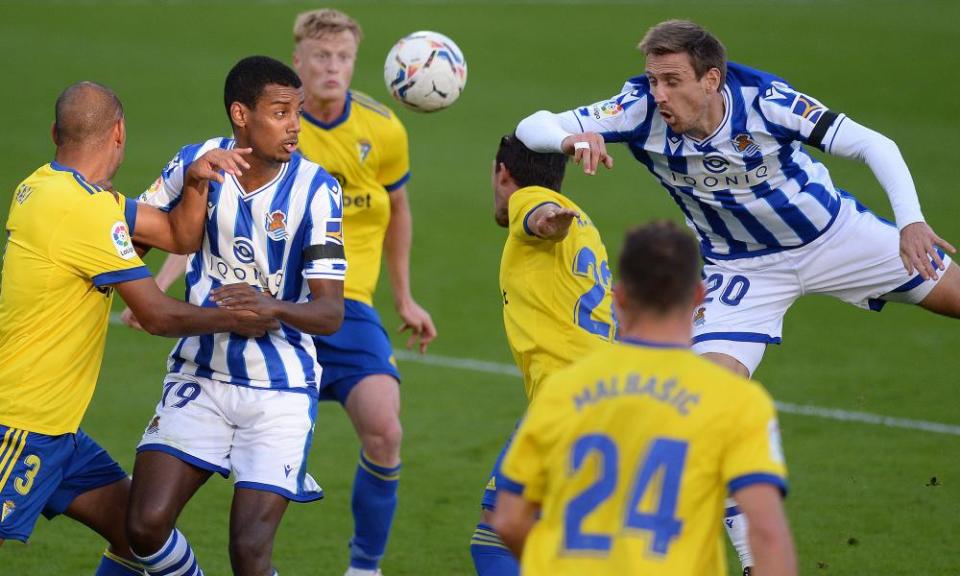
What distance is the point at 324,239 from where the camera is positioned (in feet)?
19.6

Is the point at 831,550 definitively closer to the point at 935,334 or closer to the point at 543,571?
the point at 543,571

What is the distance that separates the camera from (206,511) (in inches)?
331

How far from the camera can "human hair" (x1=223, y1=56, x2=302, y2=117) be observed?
600 centimetres

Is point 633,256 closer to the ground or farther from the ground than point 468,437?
farther from the ground

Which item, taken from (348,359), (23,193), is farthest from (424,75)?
(23,193)

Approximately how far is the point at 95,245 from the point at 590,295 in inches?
82.7

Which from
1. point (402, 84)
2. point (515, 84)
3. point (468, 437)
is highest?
point (402, 84)

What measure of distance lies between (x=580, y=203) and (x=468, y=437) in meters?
8.11

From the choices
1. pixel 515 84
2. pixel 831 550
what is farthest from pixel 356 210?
pixel 515 84

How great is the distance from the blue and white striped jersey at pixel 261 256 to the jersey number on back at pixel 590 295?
3.38 feet

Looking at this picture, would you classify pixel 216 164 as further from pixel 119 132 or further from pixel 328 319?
pixel 328 319

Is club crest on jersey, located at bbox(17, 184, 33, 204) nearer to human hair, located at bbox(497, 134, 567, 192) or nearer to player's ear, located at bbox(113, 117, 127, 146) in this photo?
player's ear, located at bbox(113, 117, 127, 146)

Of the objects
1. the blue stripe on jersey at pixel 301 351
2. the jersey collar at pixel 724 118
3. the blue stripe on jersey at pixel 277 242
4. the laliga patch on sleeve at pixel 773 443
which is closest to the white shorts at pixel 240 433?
the blue stripe on jersey at pixel 301 351

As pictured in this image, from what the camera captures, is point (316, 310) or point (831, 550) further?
point (831, 550)
